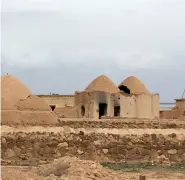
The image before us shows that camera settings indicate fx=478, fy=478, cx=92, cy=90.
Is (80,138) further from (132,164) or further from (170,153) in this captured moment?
(170,153)

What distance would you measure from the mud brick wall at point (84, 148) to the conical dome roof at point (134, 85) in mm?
14261

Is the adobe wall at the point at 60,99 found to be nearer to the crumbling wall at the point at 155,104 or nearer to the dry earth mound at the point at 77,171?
the crumbling wall at the point at 155,104

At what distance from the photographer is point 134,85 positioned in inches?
1476

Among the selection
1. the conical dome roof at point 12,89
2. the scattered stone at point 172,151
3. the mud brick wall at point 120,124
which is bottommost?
the scattered stone at point 172,151

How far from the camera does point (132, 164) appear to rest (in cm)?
2119

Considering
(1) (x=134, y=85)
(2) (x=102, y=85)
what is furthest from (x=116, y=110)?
(1) (x=134, y=85)

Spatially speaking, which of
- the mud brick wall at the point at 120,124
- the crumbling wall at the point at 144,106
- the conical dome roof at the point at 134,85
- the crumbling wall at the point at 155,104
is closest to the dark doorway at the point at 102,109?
the crumbling wall at the point at 144,106

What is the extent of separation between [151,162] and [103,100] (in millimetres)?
12372

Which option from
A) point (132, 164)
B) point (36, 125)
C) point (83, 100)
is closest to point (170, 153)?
point (132, 164)

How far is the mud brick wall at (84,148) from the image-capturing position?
2172 cm

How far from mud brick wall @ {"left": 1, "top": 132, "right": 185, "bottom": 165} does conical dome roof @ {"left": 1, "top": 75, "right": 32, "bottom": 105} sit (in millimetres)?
3442

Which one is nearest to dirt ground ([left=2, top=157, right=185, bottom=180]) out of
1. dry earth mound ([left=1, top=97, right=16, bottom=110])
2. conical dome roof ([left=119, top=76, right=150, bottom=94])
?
dry earth mound ([left=1, top=97, right=16, bottom=110])


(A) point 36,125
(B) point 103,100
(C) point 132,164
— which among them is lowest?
(C) point 132,164

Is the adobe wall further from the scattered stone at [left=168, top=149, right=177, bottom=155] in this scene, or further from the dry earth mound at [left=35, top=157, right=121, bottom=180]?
the dry earth mound at [left=35, top=157, right=121, bottom=180]
